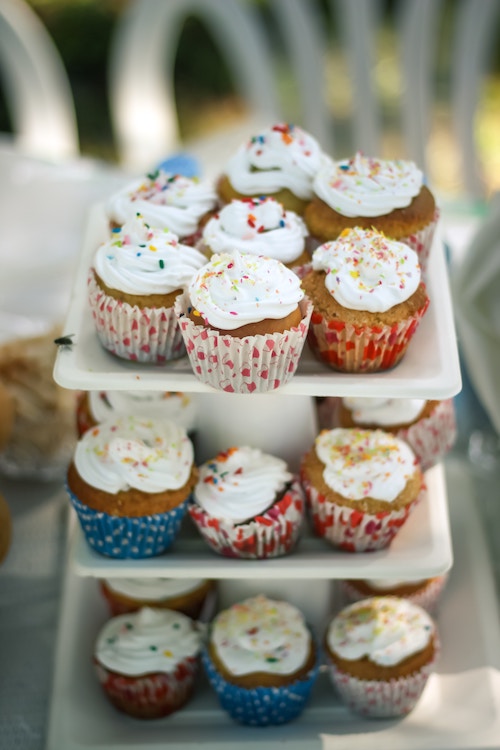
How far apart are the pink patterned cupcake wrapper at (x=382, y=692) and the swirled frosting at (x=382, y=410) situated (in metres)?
0.34

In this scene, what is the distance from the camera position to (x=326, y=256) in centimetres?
137

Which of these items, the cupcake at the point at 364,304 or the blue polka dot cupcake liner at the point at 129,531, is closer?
the cupcake at the point at 364,304

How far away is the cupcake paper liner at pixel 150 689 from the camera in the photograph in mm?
1537

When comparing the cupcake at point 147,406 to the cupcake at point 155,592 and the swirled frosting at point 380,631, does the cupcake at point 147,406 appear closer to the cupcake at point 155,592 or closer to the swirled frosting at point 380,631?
the cupcake at point 155,592

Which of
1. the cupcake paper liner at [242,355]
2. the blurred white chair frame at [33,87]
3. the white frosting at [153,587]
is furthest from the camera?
the blurred white chair frame at [33,87]

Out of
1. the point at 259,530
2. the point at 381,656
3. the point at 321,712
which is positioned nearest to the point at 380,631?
the point at 381,656

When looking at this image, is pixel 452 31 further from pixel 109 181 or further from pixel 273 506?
pixel 273 506

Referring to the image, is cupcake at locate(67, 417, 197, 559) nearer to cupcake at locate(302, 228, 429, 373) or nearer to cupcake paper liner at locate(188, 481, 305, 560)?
cupcake paper liner at locate(188, 481, 305, 560)

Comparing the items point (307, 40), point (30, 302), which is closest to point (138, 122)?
point (307, 40)

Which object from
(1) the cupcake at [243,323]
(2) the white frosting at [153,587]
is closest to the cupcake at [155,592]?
(2) the white frosting at [153,587]

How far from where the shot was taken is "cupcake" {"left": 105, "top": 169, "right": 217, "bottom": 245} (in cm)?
146

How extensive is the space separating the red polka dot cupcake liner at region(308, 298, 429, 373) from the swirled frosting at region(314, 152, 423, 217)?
15cm

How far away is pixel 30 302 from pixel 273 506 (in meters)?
1.06

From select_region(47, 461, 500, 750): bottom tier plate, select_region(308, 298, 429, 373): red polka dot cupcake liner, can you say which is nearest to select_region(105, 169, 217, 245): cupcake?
select_region(308, 298, 429, 373): red polka dot cupcake liner
